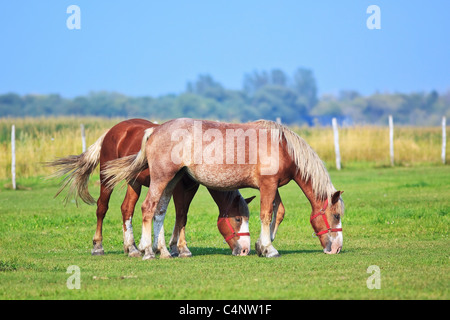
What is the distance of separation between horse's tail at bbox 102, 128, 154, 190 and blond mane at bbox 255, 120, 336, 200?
68.1 inches

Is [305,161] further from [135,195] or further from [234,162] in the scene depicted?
[135,195]

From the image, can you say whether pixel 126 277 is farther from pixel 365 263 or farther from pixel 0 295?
pixel 365 263

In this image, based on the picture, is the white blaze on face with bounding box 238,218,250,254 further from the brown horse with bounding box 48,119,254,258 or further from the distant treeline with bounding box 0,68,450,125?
the distant treeline with bounding box 0,68,450,125

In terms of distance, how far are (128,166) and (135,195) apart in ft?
2.84

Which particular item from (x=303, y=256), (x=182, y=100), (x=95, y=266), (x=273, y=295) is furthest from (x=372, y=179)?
(x=182, y=100)

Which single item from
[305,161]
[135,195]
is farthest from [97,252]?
[305,161]

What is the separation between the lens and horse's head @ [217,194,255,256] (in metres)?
10.3

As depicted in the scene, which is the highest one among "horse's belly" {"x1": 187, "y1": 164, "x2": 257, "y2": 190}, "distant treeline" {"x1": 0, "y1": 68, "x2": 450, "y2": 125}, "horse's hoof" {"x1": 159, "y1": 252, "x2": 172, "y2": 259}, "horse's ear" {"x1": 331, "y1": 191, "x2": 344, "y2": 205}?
"distant treeline" {"x1": 0, "y1": 68, "x2": 450, "y2": 125}

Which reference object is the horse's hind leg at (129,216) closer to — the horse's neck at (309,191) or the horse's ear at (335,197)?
the horse's neck at (309,191)

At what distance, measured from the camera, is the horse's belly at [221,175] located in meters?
9.88

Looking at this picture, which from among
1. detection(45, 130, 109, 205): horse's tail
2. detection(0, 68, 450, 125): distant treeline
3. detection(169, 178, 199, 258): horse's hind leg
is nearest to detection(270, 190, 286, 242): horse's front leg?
detection(169, 178, 199, 258): horse's hind leg

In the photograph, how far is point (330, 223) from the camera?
403 inches

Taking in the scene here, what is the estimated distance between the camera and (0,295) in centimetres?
711

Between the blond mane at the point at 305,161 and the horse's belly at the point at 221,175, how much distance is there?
64 cm
